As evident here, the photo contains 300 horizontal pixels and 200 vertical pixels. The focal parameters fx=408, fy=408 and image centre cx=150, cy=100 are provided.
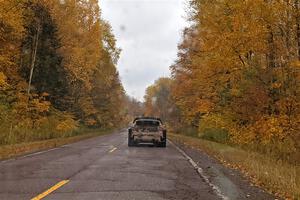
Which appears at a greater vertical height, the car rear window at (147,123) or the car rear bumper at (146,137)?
the car rear window at (147,123)

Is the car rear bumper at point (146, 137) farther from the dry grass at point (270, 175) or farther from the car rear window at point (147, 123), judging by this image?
the dry grass at point (270, 175)

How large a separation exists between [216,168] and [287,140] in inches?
153

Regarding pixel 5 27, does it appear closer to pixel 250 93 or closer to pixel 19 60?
pixel 19 60

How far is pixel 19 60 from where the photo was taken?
33219 millimetres

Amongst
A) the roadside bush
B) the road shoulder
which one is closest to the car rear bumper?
the roadside bush

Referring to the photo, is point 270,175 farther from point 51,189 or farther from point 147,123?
point 147,123

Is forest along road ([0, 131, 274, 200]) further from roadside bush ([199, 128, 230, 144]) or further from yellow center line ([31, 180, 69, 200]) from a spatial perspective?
roadside bush ([199, 128, 230, 144])

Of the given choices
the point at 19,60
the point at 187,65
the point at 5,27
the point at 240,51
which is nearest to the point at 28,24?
the point at 19,60

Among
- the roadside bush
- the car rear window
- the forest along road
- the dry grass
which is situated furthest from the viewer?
the roadside bush

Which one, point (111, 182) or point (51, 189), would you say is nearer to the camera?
point (51, 189)

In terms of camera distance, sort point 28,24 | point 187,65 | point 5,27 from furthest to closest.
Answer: point 187,65 → point 28,24 → point 5,27

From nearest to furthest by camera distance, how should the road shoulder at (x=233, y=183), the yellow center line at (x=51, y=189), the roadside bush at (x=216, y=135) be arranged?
1. the yellow center line at (x=51, y=189)
2. the road shoulder at (x=233, y=183)
3. the roadside bush at (x=216, y=135)

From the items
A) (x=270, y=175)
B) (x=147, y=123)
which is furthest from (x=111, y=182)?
(x=147, y=123)

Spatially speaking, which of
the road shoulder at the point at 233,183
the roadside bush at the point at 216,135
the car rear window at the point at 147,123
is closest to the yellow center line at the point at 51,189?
the road shoulder at the point at 233,183
